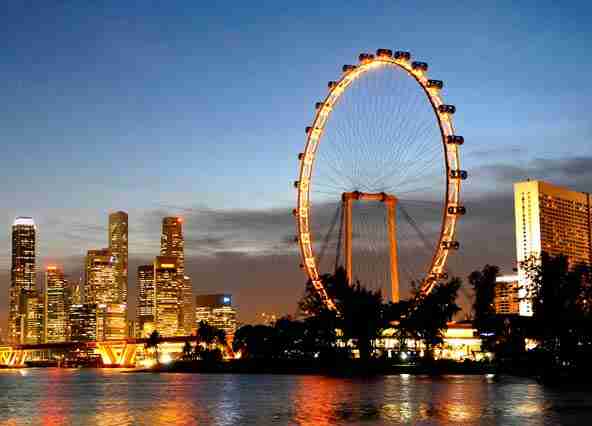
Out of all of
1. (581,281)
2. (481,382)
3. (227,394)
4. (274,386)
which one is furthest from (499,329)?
(227,394)

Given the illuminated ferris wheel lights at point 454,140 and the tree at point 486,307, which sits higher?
the illuminated ferris wheel lights at point 454,140

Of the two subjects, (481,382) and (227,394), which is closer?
(227,394)

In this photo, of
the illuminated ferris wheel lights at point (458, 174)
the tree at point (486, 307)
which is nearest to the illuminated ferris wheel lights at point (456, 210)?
the illuminated ferris wheel lights at point (458, 174)

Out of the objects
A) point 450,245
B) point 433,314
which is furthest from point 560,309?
point 433,314

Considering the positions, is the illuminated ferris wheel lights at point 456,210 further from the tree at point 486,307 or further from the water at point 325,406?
the tree at point 486,307

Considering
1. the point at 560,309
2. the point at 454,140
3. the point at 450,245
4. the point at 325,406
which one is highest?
the point at 454,140

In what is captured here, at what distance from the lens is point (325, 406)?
66.2 meters

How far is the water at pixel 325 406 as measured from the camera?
57000 mm

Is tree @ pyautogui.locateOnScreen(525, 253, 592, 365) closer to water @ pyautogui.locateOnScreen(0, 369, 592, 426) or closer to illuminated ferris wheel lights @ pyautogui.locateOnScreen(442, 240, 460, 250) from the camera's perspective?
water @ pyautogui.locateOnScreen(0, 369, 592, 426)

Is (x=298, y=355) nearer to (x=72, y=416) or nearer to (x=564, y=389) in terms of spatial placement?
(x=564, y=389)

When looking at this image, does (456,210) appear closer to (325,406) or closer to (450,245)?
(450,245)

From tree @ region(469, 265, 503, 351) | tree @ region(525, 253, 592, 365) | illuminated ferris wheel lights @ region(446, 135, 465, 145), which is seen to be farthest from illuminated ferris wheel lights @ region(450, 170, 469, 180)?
tree @ region(469, 265, 503, 351)

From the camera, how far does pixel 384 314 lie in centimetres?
13588

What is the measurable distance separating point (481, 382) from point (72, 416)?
44.7 metres
